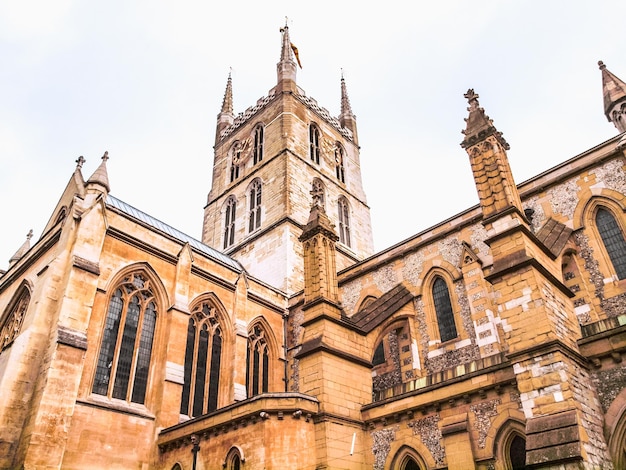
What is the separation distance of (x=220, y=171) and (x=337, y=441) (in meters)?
27.0

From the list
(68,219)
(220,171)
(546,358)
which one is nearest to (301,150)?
(220,171)

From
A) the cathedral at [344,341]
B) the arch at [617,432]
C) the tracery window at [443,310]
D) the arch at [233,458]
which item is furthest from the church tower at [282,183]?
the arch at [617,432]

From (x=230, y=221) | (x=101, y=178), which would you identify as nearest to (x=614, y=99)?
(x=101, y=178)

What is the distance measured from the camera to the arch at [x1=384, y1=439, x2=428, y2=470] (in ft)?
40.1

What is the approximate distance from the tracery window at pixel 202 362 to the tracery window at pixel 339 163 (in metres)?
18.0

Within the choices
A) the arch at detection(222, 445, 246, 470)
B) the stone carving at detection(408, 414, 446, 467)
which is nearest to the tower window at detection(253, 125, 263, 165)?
the arch at detection(222, 445, 246, 470)

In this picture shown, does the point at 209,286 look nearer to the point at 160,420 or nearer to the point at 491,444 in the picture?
the point at 160,420

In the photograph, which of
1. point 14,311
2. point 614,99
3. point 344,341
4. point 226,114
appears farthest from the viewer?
point 226,114

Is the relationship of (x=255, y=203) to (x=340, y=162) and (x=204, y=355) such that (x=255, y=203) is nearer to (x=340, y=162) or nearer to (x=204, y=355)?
(x=340, y=162)

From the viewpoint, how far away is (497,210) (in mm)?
12727

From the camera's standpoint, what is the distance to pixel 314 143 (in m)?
35.4

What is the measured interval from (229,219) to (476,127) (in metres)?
22.0

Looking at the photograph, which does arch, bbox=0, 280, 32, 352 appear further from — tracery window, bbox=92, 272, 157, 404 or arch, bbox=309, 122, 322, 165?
arch, bbox=309, 122, 322, 165

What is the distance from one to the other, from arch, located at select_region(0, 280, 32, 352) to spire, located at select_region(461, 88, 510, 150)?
52.4 ft
